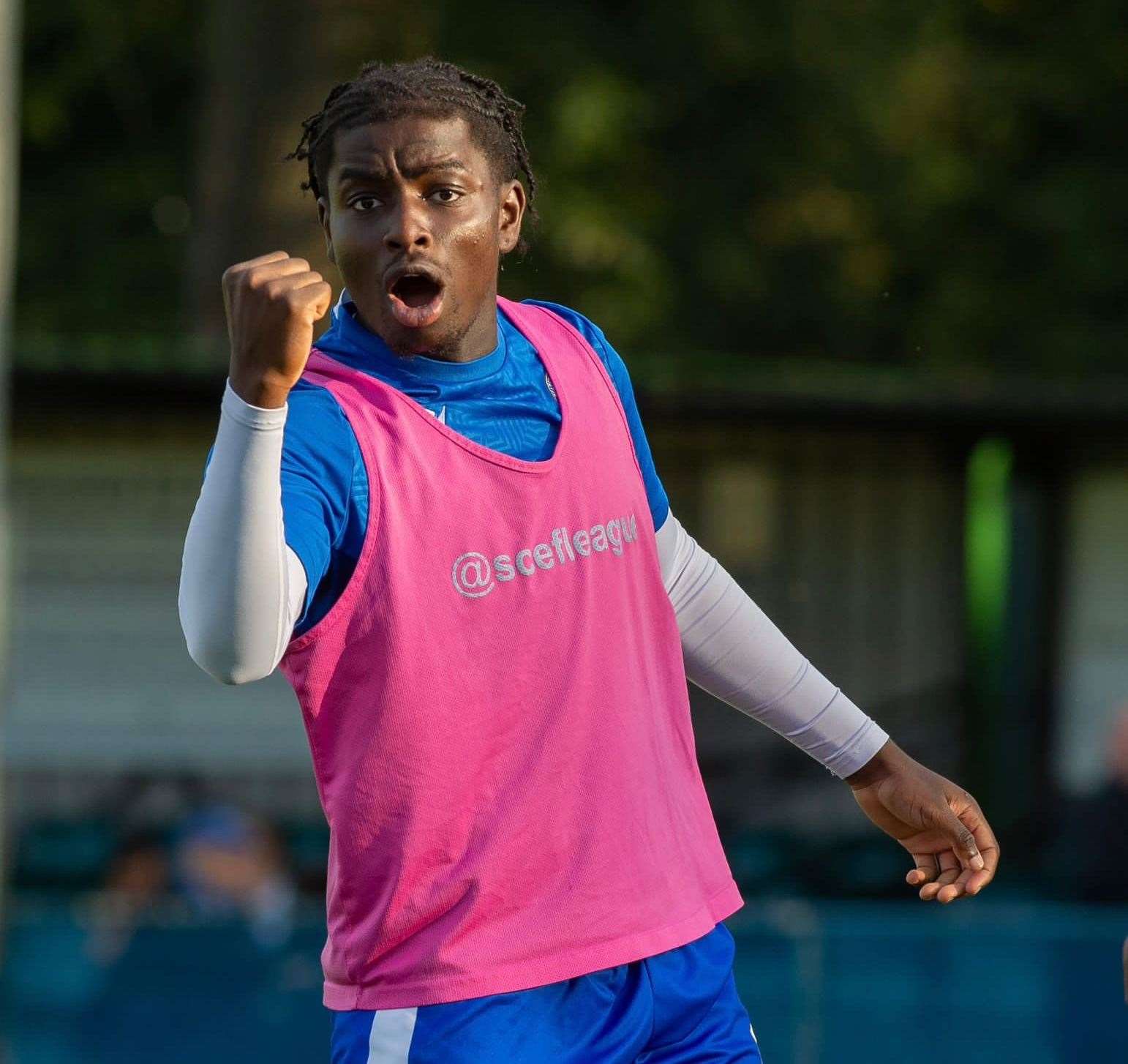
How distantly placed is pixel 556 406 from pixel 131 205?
15.5 metres

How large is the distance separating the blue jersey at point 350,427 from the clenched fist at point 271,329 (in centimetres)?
15

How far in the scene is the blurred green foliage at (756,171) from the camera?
53.0 ft

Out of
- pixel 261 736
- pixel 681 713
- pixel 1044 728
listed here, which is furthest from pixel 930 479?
pixel 681 713

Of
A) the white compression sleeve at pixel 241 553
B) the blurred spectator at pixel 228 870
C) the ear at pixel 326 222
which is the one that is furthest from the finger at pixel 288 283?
the blurred spectator at pixel 228 870

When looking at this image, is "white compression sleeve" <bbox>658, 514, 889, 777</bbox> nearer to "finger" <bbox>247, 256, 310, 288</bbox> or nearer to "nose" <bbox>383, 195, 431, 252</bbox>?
"nose" <bbox>383, 195, 431, 252</bbox>

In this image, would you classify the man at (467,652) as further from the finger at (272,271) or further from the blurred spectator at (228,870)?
the blurred spectator at (228,870)

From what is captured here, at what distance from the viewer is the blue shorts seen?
246 cm

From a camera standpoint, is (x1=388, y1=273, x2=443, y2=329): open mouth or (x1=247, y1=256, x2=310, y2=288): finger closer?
(x1=247, y1=256, x2=310, y2=288): finger

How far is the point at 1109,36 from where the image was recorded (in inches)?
660

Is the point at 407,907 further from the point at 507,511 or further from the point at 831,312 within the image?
the point at 831,312

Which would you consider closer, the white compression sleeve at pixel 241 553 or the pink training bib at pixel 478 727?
the white compression sleeve at pixel 241 553

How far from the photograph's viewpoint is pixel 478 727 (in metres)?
2.46

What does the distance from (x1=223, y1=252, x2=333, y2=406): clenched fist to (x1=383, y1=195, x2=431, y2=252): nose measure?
11.3 inches

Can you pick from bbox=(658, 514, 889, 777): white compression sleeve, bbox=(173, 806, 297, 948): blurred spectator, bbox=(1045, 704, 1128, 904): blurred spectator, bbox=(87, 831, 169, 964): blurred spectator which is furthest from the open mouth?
bbox=(1045, 704, 1128, 904): blurred spectator
